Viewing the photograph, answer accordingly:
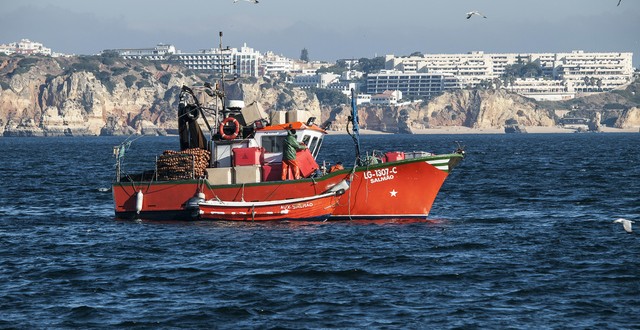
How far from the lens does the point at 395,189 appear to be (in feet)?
112

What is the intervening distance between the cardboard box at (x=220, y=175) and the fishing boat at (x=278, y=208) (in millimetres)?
810

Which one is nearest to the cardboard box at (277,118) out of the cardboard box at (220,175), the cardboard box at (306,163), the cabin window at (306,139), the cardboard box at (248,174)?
the cabin window at (306,139)

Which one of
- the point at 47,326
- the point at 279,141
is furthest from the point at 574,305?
the point at 279,141

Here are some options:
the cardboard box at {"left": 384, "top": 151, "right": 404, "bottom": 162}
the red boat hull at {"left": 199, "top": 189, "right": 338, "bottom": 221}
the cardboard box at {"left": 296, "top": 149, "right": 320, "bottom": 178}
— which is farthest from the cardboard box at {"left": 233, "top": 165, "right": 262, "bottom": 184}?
the cardboard box at {"left": 384, "top": 151, "right": 404, "bottom": 162}

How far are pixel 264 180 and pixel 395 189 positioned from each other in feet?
14.6

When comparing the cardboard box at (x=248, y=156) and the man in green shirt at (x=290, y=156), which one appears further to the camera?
the cardboard box at (x=248, y=156)

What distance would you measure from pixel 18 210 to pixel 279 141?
42.7ft

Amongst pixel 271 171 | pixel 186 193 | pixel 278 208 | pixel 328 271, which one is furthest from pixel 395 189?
pixel 328 271

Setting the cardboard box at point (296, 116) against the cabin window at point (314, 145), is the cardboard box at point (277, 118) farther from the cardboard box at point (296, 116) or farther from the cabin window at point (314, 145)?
the cabin window at point (314, 145)

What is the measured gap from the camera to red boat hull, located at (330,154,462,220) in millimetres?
33844

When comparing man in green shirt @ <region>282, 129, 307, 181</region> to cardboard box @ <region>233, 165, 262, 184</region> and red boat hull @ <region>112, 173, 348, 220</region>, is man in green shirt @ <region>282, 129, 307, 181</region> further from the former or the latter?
cardboard box @ <region>233, 165, 262, 184</region>

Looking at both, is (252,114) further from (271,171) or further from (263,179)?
(263,179)

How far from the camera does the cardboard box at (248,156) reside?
115ft

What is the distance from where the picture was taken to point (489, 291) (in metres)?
23.5
